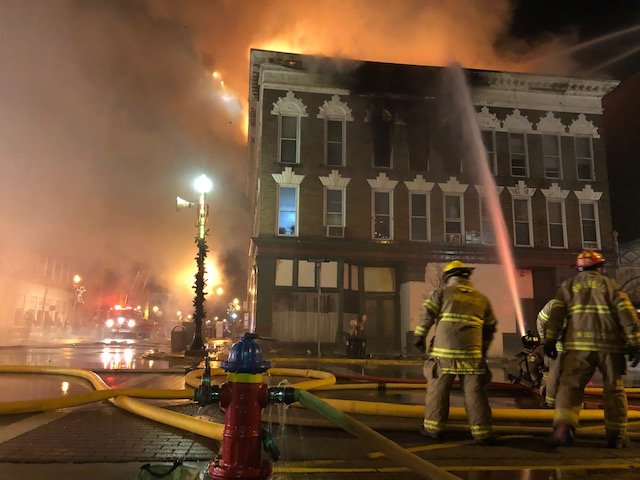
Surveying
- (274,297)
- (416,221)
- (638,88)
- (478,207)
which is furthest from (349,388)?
(638,88)

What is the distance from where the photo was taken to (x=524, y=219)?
19734 millimetres

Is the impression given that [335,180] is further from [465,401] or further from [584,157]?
[465,401]

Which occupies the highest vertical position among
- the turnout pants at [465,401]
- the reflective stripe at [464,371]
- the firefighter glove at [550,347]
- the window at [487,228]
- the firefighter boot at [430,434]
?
the window at [487,228]

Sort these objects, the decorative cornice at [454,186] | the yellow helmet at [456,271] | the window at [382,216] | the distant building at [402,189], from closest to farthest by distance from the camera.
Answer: the yellow helmet at [456,271] → the distant building at [402,189] → the window at [382,216] → the decorative cornice at [454,186]

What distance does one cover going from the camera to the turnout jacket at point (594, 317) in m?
3.94

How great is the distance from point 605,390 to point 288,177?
1566cm

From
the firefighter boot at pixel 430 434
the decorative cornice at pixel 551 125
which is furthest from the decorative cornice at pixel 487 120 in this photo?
the firefighter boot at pixel 430 434

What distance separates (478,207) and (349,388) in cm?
1472

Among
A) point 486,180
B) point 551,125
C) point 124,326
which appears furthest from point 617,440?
point 124,326

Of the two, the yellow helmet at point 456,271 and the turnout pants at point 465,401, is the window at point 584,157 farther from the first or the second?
the turnout pants at point 465,401

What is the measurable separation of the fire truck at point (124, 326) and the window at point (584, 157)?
2532cm

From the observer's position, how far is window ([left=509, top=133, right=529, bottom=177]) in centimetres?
2006

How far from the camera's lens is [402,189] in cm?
1936

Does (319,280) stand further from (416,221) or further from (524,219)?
(524,219)
